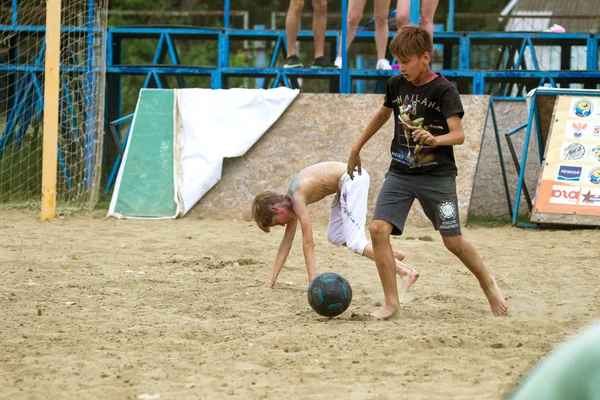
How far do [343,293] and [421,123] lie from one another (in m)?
1.04

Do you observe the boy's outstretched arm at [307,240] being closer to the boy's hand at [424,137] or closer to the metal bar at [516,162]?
the boy's hand at [424,137]

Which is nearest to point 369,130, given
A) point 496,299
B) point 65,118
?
point 496,299

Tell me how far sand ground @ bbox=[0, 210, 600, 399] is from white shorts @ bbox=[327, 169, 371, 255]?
0.38m

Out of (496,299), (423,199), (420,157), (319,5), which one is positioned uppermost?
(319,5)

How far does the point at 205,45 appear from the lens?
2419 cm

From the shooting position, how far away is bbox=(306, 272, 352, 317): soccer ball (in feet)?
15.5

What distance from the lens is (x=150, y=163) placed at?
32.8 ft

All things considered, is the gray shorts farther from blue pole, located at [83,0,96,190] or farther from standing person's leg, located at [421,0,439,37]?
blue pole, located at [83,0,96,190]

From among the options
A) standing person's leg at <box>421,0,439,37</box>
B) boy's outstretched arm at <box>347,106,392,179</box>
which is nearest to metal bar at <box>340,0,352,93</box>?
standing person's leg at <box>421,0,439,37</box>

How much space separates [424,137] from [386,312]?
3.46ft

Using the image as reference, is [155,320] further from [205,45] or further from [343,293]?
[205,45]

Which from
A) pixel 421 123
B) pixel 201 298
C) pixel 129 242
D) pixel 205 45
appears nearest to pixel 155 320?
pixel 201 298

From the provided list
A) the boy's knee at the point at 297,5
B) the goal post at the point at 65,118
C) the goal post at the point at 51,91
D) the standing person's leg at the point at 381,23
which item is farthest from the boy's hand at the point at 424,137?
the goal post at the point at 65,118

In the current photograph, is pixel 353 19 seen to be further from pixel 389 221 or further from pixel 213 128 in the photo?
pixel 389 221
